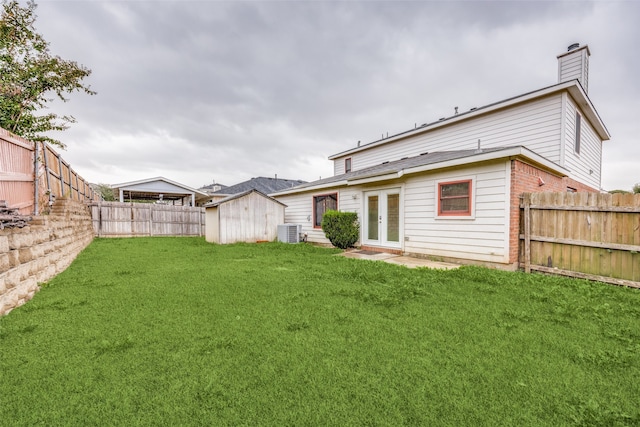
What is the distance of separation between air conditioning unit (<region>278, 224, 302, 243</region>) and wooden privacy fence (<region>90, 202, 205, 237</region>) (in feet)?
24.4

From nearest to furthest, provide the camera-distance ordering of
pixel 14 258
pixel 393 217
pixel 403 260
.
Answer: pixel 14 258 < pixel 403 260 < pixel 393 217

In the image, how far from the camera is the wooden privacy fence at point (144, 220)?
1352cm

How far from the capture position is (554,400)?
1.65 meters

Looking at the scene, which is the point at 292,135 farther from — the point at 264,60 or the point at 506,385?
the point at 506,385

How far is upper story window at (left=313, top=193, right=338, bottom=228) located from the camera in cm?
1080

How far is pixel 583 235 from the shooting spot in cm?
507

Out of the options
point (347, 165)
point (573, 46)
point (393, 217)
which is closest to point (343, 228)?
point (393, 217)

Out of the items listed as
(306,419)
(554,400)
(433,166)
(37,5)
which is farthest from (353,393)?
(37,5)

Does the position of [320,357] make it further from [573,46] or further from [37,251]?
[573,46]

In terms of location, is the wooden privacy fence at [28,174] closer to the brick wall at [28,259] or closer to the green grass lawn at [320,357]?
the brick wall at [28,259]

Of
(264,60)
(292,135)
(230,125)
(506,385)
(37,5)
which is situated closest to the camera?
(506,385)

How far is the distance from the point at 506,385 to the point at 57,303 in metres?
4.97

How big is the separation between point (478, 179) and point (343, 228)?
442 cm

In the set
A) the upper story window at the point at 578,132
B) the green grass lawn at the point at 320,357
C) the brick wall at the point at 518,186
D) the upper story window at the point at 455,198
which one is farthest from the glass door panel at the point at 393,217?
the upper story window at the point at 578,132
